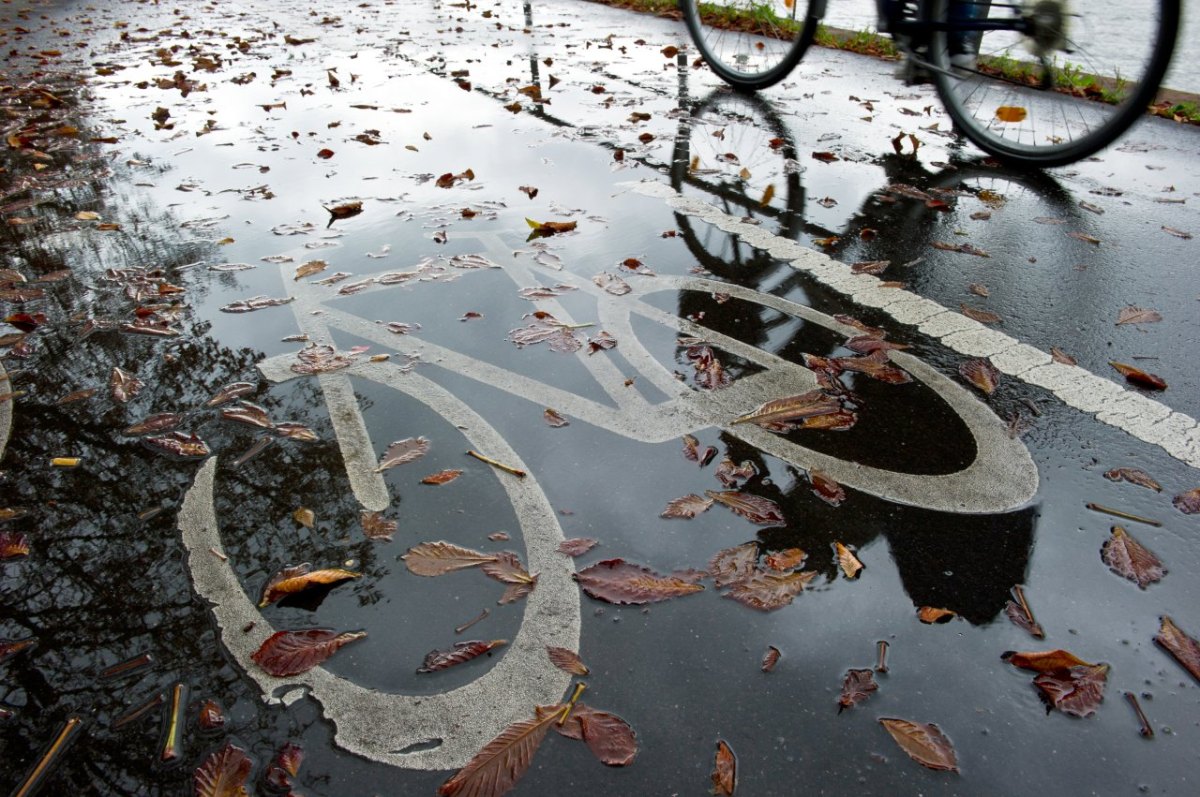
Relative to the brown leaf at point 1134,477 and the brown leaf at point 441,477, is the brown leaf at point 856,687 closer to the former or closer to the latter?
the brown leaf at point 1134,477

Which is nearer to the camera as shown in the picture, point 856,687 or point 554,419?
point 856,687

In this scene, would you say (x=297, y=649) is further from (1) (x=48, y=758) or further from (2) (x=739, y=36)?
(2) (x=739, y=36)

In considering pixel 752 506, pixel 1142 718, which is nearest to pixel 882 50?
pixel 752 506

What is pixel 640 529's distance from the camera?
212cm

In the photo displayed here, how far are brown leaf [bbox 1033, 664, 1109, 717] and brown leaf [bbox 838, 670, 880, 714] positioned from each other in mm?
358

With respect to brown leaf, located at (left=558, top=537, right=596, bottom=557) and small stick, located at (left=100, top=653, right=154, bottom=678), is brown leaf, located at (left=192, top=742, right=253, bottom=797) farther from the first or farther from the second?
brown leaf, located at (left=558, top=537, right=596, bottom=557)

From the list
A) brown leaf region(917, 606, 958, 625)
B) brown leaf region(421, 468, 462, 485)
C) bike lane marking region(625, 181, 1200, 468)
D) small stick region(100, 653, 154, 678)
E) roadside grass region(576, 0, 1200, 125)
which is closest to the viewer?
small stick region(100, 653, 154, 678)

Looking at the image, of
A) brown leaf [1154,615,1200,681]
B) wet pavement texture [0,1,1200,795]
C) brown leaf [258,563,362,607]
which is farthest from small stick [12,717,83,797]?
brown leaf [1154,615,1200,681]

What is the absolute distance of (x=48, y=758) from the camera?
157 cm

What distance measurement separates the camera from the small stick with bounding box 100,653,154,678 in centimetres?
173

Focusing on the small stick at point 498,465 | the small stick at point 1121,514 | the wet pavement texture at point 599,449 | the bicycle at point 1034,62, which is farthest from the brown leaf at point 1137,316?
the small stick at point 498,465

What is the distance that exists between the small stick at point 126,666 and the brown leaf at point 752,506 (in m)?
1.47

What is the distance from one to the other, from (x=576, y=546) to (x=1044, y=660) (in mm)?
1136

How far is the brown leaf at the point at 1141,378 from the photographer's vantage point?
2645mm
